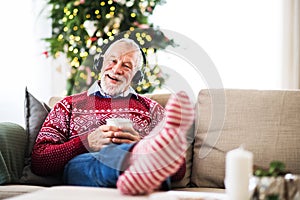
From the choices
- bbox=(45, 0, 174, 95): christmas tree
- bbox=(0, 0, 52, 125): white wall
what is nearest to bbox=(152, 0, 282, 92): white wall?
bbox=(45, 0, 174, 95): christmas tree

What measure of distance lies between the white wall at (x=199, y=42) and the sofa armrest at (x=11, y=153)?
3.56ft

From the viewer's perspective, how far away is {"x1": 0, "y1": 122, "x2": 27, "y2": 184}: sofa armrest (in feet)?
7.14

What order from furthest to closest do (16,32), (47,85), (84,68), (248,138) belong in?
1. (47,85)
2. (16,32)
3. (84,68)
4. (248,138)

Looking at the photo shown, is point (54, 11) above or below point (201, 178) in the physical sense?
above

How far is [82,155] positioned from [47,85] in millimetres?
1650

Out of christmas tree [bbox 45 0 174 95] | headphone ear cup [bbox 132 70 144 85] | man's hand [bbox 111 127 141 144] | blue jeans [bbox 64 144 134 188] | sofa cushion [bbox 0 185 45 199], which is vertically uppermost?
christmas tree [bbox 45 0 174 95]

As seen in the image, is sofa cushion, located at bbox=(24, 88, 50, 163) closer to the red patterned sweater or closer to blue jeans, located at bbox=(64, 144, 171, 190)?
the red patterned sweater

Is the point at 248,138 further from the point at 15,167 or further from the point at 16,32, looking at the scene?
the point at 16,32

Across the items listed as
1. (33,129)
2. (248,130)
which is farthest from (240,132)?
(33,129)

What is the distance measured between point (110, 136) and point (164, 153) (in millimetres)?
611

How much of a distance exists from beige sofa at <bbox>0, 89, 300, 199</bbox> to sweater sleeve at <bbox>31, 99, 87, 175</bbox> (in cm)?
46

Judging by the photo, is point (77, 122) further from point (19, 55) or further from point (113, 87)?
point (19, 55)

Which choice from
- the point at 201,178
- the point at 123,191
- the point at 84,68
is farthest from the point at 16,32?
the point at 123,191

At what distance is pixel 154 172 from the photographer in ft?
5.10
